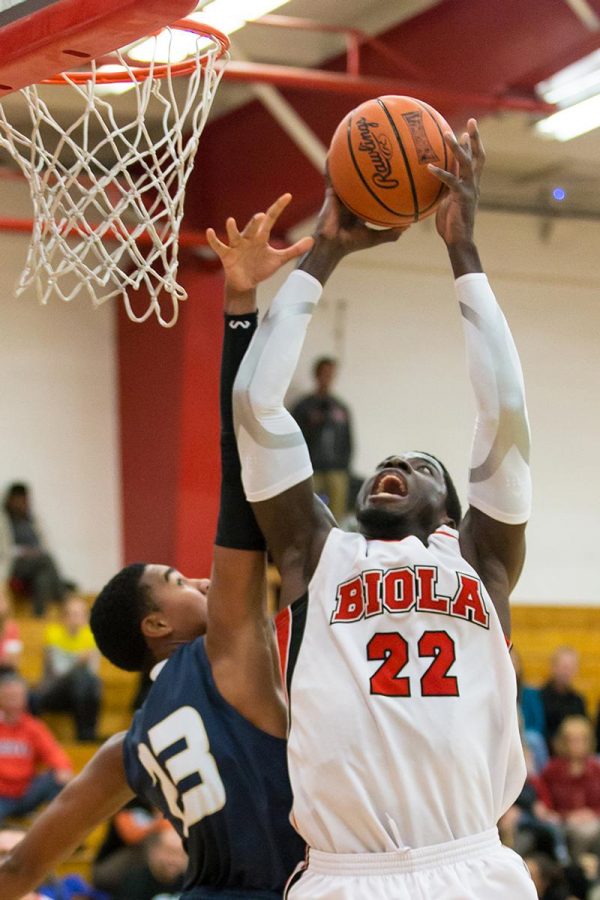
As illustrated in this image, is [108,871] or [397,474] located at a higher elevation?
[397,474]

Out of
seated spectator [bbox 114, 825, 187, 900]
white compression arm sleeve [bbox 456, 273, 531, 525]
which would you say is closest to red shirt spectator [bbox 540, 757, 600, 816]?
seated spectator [bbox 114, 825, 187, 900]

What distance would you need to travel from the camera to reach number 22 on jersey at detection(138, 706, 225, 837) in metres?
3.67

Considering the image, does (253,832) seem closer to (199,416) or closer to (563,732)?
(563,732)

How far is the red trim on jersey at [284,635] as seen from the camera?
3.39 m

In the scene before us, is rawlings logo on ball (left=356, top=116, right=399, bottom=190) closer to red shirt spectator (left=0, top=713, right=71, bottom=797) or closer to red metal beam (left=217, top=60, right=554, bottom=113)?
red metal beam (left=217, top=60, right=554, bottom=113)

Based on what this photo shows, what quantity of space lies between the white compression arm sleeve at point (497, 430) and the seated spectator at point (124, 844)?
15.7ft

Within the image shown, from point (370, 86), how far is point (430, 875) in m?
7.47

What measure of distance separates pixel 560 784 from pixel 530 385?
547 cm

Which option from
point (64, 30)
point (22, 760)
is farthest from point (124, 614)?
point (22, 760)

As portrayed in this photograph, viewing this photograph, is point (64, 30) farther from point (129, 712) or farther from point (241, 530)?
point (129, 712)

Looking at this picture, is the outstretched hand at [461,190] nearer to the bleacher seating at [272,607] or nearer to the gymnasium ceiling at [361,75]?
the gymnasium ceiling at [361,75]

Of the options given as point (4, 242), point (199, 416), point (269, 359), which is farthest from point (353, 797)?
point (4, 242)

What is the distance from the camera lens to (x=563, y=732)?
9.95 meters

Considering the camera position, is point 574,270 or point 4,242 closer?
point 4,242
